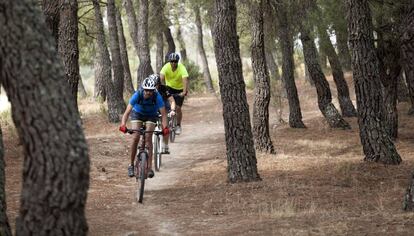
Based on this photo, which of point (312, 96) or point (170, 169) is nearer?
point (170, 169)

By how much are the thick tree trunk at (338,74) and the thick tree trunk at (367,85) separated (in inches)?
141

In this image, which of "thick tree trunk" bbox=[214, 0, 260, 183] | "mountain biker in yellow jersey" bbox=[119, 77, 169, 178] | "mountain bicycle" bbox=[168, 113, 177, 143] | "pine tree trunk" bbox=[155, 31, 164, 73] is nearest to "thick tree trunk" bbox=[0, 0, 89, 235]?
"mountain biker in yellow jersey" bbox=[119, 77, 169, 178]

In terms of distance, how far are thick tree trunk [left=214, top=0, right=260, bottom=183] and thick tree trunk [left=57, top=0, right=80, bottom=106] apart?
3.00 metres

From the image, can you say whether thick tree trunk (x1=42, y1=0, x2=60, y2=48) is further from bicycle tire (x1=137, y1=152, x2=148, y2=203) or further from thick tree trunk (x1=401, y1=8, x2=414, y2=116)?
thick tree trunk (x1=401, y1=8, x2=414, y2=116)

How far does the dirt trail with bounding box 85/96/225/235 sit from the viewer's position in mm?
8758

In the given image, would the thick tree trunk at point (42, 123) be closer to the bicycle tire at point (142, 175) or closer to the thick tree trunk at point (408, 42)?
the bicycle tire at point (142, 175)

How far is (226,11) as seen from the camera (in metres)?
10.9

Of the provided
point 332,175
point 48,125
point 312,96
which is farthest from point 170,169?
point 312,96

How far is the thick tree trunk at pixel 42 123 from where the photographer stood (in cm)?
456

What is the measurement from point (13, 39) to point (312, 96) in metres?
26.2

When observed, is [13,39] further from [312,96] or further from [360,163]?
[312,96]

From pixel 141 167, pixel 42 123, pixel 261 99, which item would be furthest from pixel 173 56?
pixel 42 123

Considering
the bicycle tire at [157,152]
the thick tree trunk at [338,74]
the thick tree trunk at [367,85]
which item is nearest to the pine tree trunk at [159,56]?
the thick tree trunk at [338,74]

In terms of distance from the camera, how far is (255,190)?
1077 cm
